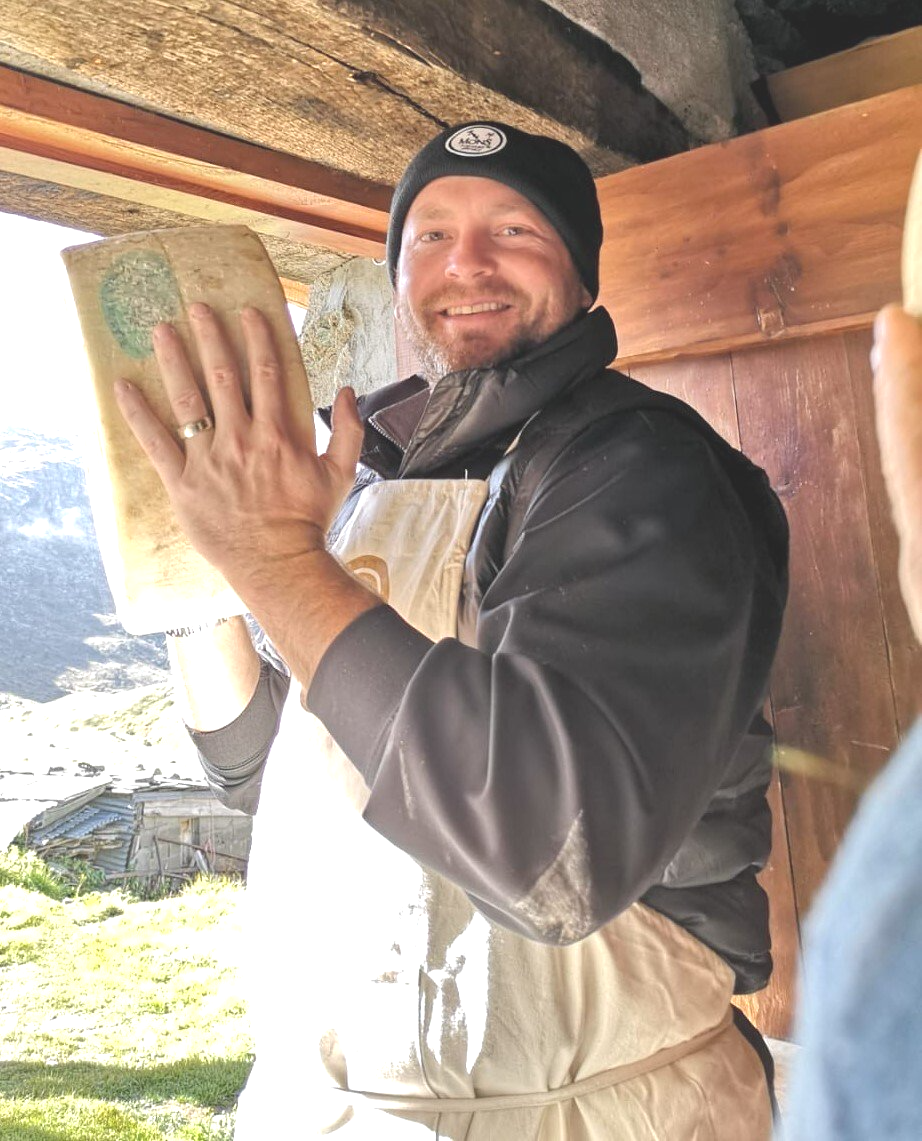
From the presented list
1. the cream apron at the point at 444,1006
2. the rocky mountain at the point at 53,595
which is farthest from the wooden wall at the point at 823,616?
the rocky mountain at the point at 53,595

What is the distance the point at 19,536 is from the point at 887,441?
52253mm

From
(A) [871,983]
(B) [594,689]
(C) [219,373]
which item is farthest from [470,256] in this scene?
(A) [871,983]

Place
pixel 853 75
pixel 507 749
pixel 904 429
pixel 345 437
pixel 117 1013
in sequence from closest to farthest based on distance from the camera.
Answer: pixel 904 429, pixel 507 749, pixel 345 437, pixel 853 75, pixel 117 1013

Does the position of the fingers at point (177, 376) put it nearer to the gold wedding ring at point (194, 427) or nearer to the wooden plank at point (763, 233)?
the gold wedding ring at point (194, 427)

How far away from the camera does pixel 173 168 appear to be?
2.17 m

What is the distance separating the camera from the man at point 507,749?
105cm

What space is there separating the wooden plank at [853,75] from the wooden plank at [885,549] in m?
0.64

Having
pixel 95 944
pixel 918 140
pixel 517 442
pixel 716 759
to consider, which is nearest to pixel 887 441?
pixel 716 759

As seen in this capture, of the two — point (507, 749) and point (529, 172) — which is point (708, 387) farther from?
point (507, 749)

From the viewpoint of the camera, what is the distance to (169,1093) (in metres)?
9.84

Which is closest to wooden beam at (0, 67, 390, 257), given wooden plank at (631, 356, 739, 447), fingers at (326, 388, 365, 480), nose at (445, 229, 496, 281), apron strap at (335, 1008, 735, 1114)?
nose at (445, 229, 496, 281)

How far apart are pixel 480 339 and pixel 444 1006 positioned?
3.27ft

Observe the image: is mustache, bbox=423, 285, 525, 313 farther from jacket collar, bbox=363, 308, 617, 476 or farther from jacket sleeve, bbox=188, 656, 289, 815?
jacket sleeve, bbox=188, 656, 289, 815

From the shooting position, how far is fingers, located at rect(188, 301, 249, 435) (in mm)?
1202
